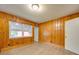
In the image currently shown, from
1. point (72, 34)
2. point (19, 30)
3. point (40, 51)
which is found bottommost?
point (40, 51)

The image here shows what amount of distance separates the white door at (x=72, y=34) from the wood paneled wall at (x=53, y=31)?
0.11 meters

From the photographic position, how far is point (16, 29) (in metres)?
1.64

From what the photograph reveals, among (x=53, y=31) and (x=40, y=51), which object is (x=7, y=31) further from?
(x=53, y=31)

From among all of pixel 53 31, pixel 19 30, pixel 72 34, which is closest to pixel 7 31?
pixel 19 30

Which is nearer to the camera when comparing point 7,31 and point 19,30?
point 19,30

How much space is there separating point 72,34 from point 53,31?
1.56ft

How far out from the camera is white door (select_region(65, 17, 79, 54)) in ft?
6.01

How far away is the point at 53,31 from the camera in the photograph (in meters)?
2.01

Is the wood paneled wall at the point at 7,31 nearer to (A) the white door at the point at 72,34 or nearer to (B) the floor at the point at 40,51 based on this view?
(B) the floor at the point at 40,51

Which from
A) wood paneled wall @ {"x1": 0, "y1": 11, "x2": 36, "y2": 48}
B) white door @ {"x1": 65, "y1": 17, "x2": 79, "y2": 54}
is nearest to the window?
wood paneled wall @ {"x1": 0, "y1": 11, "x2": 36, "y2": 48}

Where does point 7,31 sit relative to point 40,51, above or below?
above
